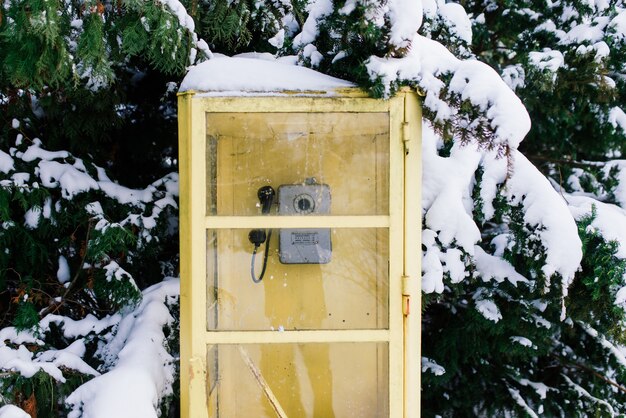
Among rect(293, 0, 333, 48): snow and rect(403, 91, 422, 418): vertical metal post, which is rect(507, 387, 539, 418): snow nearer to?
rect(403, 91, 422, 418): vertical metal post

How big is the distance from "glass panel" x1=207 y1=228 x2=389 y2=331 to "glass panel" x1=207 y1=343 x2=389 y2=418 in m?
0.11

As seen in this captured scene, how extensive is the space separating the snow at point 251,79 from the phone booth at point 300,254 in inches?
1.1

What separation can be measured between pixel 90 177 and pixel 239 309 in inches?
42.5

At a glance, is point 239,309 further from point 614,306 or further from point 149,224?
point 614,306

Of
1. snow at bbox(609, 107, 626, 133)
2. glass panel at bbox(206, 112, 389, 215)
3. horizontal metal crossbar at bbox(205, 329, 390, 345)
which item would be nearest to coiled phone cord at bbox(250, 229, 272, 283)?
Result: glass panel at bbox(206, 112, 389, 215)

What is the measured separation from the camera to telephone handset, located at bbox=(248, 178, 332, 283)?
2283 millimetres

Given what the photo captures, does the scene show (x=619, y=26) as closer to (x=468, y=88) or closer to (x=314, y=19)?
(x=468, y=88)

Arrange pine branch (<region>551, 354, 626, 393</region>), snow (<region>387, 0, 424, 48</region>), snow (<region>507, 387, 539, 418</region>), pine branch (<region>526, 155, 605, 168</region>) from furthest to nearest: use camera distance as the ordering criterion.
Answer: pine branch (<region>526, 155, 605, 168</region>) < pine branch (<region>551, 354, 626, 393</region>) < snow (<region>507, 387, 539, 418</region>) < snow (<region>387, 0, 424, 48</region>)

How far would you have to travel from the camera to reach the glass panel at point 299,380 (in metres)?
2.31

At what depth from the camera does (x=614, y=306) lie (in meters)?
2.52

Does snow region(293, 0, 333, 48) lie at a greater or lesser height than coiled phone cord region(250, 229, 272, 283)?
greater

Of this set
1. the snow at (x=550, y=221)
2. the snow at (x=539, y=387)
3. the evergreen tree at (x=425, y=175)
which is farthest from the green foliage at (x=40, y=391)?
the snow at (x=539, y=387)

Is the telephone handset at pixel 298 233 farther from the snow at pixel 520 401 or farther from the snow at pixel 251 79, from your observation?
the snow at pixel 520 401

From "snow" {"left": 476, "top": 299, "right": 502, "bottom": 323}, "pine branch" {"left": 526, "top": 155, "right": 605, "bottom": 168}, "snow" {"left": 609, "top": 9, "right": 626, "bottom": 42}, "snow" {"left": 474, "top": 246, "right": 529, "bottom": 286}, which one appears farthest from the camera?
"pine branch" {"left": 526, "top": 155, "right": 605, "bottom": 168}
